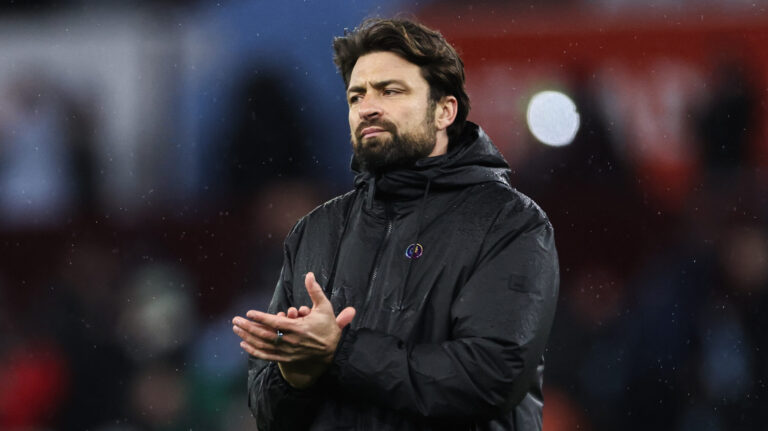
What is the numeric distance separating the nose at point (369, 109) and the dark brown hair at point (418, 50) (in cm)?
10

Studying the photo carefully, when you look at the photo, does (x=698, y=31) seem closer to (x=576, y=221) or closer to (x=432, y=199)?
(x=576, y=221)

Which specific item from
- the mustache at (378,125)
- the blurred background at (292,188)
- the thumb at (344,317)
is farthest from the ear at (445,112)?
the blurred background at (292,188)

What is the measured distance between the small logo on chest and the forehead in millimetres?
294

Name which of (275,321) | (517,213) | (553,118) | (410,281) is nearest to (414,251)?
(410,281)

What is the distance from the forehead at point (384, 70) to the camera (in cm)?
158

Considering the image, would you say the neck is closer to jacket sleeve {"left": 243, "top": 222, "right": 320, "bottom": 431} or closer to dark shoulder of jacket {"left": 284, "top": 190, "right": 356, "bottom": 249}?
dark shoulder of jacket {"left": 284, "top": 190, "right": 356, "bottom": 249}

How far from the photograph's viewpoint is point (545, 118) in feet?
13.5

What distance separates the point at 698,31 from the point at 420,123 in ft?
9.70

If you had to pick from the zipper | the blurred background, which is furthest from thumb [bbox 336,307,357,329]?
the blurred background

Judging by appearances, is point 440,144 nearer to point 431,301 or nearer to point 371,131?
point 371,131

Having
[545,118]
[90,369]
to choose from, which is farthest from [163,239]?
[545,118]

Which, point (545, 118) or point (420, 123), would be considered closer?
point (420, 123)

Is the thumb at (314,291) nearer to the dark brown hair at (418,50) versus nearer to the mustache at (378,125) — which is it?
the mustache at (378,125)

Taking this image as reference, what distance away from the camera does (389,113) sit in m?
1.56
